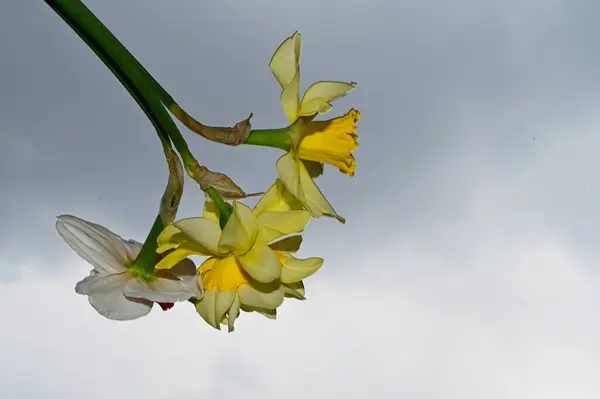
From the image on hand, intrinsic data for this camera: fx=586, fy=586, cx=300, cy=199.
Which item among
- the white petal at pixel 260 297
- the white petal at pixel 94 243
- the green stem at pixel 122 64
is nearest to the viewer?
the green stem at pixel 122 64

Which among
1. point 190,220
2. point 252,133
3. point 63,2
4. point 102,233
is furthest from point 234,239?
point 63,2

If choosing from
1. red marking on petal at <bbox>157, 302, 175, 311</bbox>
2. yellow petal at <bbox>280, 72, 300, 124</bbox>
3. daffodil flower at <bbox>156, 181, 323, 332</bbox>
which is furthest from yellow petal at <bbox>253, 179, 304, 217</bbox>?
red marking on petal at <bbox>157, 302, 175, 311</bbox>

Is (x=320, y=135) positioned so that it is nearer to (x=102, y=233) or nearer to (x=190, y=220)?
(x=190, y=220)

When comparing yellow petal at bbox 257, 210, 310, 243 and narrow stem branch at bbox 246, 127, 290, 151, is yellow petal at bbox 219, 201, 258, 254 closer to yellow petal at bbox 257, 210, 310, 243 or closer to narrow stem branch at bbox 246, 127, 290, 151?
yellow petal at bbox 257, 210, 310, 243

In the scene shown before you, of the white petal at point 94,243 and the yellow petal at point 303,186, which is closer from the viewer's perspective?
the yellow petal at point 303,186

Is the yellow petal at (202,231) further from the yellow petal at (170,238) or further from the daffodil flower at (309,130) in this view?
the daffodil flower at (309,130)

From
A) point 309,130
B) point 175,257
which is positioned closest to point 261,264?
point 175,257

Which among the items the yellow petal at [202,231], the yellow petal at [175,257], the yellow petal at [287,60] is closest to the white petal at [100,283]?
the yellow petal at [175,257]
